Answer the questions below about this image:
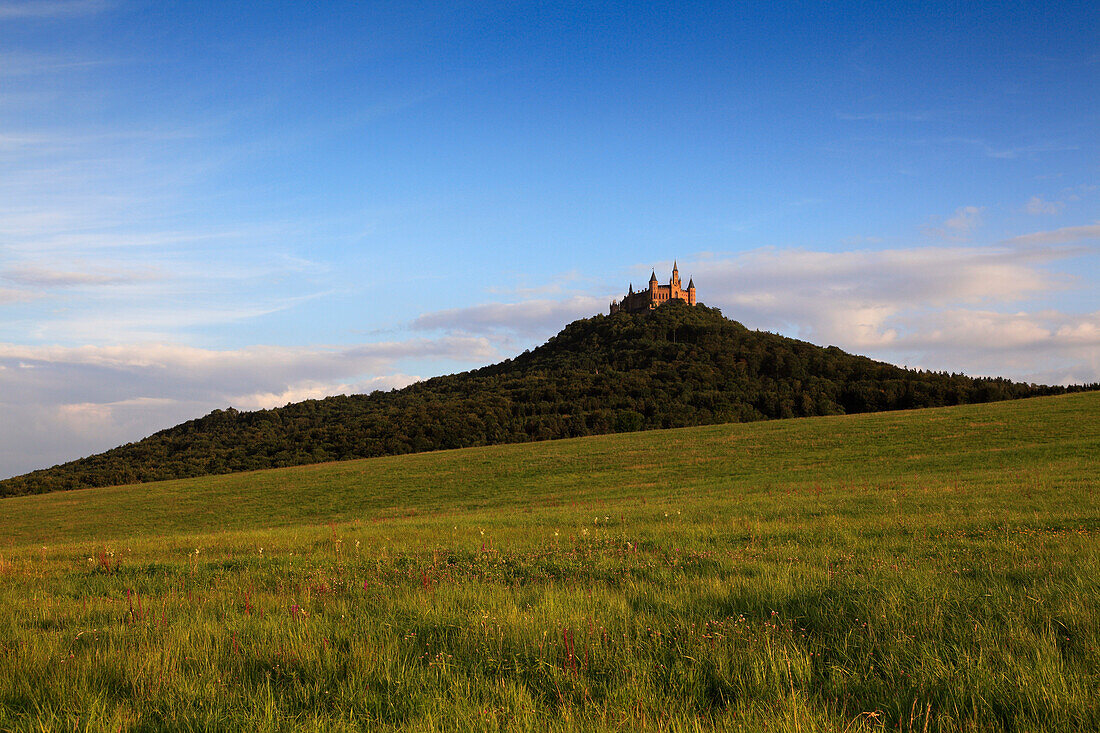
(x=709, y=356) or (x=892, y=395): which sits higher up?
(x=709, y=356)

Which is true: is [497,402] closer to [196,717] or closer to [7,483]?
[7,483]

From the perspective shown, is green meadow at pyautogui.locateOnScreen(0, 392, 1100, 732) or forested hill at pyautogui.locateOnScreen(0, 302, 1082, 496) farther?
forested hill at pyautogui.locateOnScreen(0, 302, 1082, 496)

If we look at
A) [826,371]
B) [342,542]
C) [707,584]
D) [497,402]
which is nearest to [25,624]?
[342,542]

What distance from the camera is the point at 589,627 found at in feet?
18.4

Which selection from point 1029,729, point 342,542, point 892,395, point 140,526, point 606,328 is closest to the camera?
point 1029,729

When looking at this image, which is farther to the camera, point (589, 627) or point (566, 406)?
point (566, 406)

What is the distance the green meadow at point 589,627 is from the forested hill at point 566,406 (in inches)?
2878

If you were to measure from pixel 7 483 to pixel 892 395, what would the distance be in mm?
118981

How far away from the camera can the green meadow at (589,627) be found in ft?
13.5

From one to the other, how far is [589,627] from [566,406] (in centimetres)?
9174

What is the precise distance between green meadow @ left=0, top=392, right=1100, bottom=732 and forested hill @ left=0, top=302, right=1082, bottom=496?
73110 mm

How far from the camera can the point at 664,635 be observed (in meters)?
5.48

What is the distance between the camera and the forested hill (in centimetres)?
8488

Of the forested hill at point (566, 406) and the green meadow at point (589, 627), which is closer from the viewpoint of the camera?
the green meadow at point (589, 627)
